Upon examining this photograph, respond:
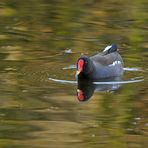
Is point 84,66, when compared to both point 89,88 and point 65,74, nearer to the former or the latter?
point 65,74

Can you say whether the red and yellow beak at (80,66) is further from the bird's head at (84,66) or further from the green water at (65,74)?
the green water at (65,74)

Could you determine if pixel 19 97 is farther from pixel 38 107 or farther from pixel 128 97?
pixel 128 97

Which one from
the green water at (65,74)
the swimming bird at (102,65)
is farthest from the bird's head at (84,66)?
the green water at (65,74)

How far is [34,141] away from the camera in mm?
6512

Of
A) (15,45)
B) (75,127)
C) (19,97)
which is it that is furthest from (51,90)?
(15,45)

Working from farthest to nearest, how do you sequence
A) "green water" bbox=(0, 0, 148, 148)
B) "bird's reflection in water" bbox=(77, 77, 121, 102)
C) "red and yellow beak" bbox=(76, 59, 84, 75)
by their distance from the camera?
"red and yellow beak" bbox=(76, 59, 84, 75) → "bird's reflection in water" bbox=(77, 77, 121, 102) → "green water" bbox=(0, 0, 148, 148)

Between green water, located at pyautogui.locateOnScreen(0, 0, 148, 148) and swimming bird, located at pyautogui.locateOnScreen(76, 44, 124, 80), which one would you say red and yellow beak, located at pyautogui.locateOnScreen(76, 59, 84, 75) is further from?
green water, located at pyautogui.locateOnScreen(0, 0, 148, 148)

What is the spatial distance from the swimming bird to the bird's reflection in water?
0.10 metres

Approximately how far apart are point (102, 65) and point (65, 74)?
2.01ft

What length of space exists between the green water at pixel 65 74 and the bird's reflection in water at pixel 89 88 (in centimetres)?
8

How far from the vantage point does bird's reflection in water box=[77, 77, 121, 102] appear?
26.1ft

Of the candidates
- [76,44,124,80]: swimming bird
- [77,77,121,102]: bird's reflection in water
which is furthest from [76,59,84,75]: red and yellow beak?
[77,77,121,102]: bird's reflection in water

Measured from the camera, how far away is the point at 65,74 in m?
8.57

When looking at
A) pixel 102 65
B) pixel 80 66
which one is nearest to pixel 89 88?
pixel 80 66
